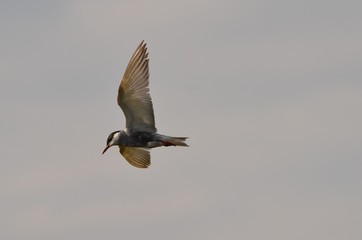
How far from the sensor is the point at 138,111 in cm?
4141

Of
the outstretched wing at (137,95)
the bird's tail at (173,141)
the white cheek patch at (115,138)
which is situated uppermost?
the outstretched wing at (137,95)

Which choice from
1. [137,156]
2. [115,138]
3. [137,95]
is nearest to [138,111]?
[137,95]

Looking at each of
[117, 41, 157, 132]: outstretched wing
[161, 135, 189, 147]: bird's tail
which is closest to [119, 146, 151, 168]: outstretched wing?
[117, 41, 157, 132]: outstretched wing

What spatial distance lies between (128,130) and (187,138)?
302 centimetres

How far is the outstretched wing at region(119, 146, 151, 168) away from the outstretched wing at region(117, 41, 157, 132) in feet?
6.78

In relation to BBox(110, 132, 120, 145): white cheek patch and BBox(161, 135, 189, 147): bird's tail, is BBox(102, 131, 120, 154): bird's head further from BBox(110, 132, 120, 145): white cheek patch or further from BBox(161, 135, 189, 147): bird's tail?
BBox(161, 135, 189, 147): bird's tail

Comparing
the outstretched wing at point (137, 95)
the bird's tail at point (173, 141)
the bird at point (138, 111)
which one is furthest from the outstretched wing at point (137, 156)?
the bird's tail at point (173, 141)

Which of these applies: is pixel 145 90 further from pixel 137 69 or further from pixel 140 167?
pixel 140 167

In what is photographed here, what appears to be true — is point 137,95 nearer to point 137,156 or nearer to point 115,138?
point 115,138

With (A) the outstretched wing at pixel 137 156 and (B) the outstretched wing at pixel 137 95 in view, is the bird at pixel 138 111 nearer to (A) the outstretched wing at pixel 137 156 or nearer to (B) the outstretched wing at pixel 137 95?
(B) the outstretched wing at pixel 137 95

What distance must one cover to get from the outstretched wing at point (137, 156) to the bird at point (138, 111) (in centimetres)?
129

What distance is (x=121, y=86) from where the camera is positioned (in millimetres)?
41062

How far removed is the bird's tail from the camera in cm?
3988

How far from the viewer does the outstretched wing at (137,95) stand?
40.6 m
